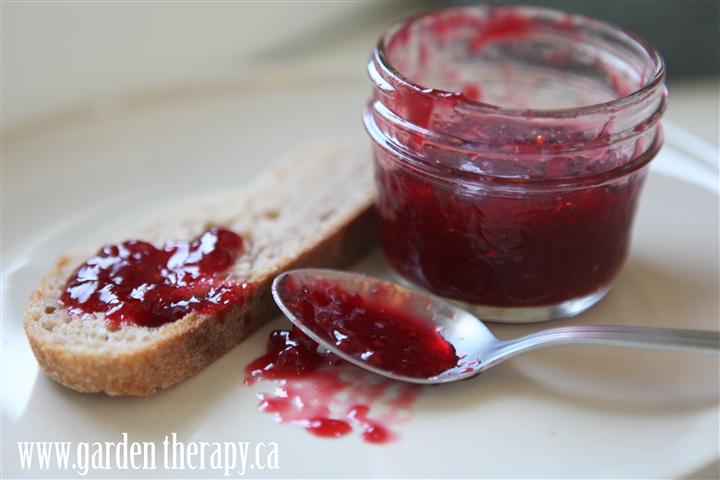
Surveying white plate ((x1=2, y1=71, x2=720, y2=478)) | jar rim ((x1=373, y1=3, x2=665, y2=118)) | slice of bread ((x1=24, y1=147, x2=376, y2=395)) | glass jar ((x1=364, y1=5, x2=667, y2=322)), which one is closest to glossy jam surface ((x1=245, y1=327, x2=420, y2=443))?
white plate ((x1=2, y1=71, x2=720, y2=478))

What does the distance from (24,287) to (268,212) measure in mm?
786

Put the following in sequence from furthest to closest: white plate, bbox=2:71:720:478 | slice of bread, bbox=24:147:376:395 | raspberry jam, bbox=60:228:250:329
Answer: raspberry jam, bbox=60:228:250:329
slice of bread, bbox=24:147:376:395
white plate, bbox=2:71:720:478

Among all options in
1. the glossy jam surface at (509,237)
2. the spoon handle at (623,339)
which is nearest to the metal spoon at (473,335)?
the spoon handle at (623,339)

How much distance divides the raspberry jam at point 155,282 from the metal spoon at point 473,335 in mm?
182

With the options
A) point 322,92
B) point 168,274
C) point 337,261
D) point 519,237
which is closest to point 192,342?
point 168,274

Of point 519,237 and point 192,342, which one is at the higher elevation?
point 519,237

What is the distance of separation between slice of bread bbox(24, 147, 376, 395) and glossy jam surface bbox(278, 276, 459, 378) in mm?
150

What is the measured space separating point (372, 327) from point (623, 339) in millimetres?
645

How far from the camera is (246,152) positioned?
3.24m

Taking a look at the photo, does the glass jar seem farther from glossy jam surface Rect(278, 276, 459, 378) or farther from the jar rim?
glossy jam surface Rect(278, 276, 459, 378)

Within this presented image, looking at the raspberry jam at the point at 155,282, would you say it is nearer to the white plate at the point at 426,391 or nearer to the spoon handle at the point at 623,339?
the white plate at the point at 426,391

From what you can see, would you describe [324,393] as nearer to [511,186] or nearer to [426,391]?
[426,391]

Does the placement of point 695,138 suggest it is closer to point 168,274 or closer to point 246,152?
point 246,152

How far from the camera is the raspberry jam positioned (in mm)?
2145
